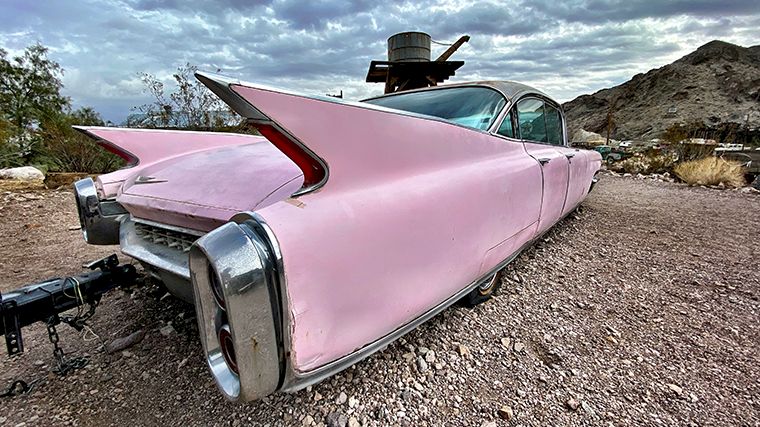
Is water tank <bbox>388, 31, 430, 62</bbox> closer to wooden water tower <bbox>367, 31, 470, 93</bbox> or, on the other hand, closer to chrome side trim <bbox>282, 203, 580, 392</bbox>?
wooden water tower <bbox>367, 31, 470, 93</bbox>

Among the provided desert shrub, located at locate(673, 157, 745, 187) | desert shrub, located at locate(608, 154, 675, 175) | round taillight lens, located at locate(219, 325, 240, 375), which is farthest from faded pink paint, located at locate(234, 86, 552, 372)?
desert shrub, located at locate(608, 154, 675, 175)

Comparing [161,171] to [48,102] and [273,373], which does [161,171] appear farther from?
[48,102]

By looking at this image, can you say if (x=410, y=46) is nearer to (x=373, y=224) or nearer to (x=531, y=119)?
(x=531, y=119)

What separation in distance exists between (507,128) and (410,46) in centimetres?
754

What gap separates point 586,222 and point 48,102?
1798cm

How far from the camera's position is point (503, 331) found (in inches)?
73.5

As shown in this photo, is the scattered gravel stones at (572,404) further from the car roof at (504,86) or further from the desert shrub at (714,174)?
the desert shrub at (714,174)

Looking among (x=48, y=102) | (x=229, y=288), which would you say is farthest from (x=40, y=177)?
(x=48, y=102)

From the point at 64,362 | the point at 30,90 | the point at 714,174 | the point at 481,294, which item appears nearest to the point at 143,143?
the point at 64,362

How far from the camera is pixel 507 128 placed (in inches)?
89.0

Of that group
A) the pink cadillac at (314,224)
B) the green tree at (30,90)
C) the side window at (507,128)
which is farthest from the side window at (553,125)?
the green tree at (30,90)

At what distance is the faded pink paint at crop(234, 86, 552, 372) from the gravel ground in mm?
390

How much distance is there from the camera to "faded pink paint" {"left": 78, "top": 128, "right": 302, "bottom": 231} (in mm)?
1315

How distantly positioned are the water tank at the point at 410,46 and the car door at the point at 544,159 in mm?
6628
